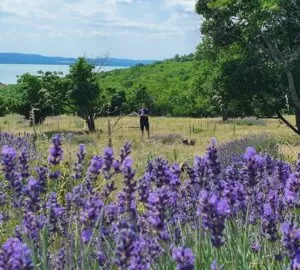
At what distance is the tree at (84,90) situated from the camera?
2467cm

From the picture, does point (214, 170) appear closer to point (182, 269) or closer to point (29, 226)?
point (29, 226)

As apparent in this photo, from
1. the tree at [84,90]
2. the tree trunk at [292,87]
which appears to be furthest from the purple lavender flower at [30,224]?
the tree at [84,90]

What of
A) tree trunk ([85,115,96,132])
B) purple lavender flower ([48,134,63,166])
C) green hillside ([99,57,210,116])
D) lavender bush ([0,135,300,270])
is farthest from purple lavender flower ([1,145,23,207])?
green hillside ([99,57,210,116])

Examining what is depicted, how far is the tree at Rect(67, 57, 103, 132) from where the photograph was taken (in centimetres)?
2467

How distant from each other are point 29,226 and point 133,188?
0.54 metres

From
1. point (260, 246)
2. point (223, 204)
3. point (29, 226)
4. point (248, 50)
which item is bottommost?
point (260, 246)

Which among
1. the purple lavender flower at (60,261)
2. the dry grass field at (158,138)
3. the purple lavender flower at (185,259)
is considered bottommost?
the dry grass field at (158,138)

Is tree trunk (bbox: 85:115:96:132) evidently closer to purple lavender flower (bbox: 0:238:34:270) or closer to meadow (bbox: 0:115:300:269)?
meadow (bbox: 0:115:300:269)

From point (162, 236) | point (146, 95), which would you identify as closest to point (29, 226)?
point (162, 236)

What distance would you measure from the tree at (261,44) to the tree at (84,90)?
23.2 feet

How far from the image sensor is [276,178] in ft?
13.2

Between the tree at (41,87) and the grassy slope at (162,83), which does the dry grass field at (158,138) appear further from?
the grassy slope at (162,83)

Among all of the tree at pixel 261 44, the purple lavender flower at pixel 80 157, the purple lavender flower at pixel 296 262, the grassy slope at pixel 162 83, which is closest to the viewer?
the purple lavender flower at pixel 296 262

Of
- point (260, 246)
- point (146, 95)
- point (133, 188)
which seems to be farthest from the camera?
point (146, 95)
